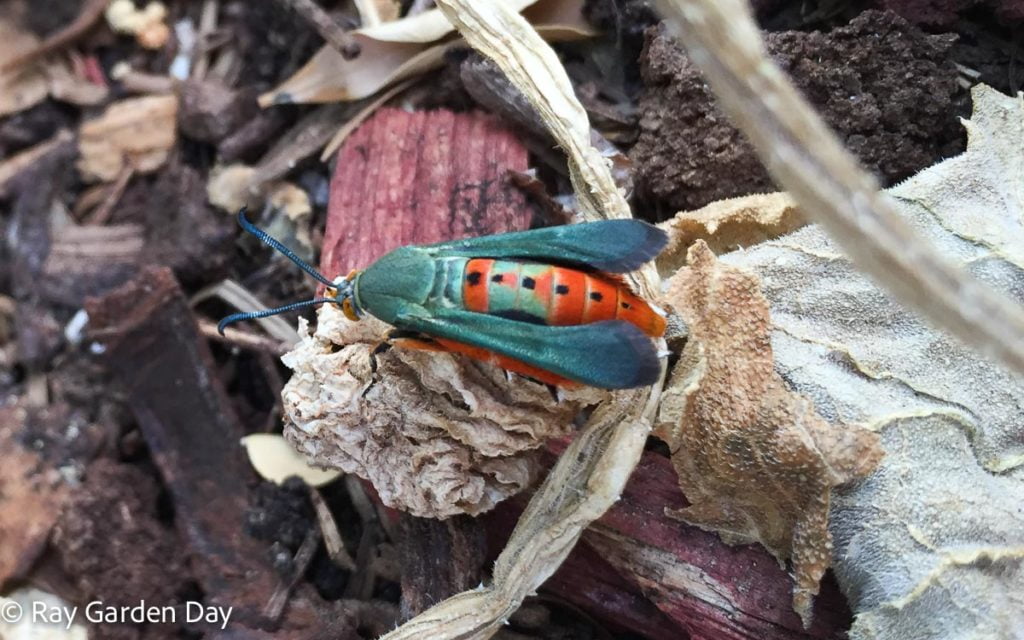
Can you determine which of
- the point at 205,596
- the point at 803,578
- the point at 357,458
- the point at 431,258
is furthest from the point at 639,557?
the point at 205,596

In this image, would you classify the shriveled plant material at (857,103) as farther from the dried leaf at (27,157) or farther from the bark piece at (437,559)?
the dried leaf at (27,157)

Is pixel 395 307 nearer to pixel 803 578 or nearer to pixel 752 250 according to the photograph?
pixel 752 250

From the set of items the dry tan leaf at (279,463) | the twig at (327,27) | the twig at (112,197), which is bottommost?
the dry tan leaf at (279,463)

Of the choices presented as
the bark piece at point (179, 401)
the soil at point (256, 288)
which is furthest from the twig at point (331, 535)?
the bark piece at point (179, 401)

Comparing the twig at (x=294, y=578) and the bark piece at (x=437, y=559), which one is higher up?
the bark piece at (x=437, y=559)

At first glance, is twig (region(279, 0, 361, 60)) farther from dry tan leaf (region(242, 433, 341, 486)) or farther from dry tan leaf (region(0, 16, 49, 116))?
dry tan leaf (region(242, 433, 341, 486))

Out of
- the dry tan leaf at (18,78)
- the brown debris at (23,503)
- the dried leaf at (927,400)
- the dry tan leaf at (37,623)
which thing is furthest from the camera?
the dry tan leaf at (18,78)

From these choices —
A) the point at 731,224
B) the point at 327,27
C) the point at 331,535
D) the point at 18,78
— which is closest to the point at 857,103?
the point at 731,224
